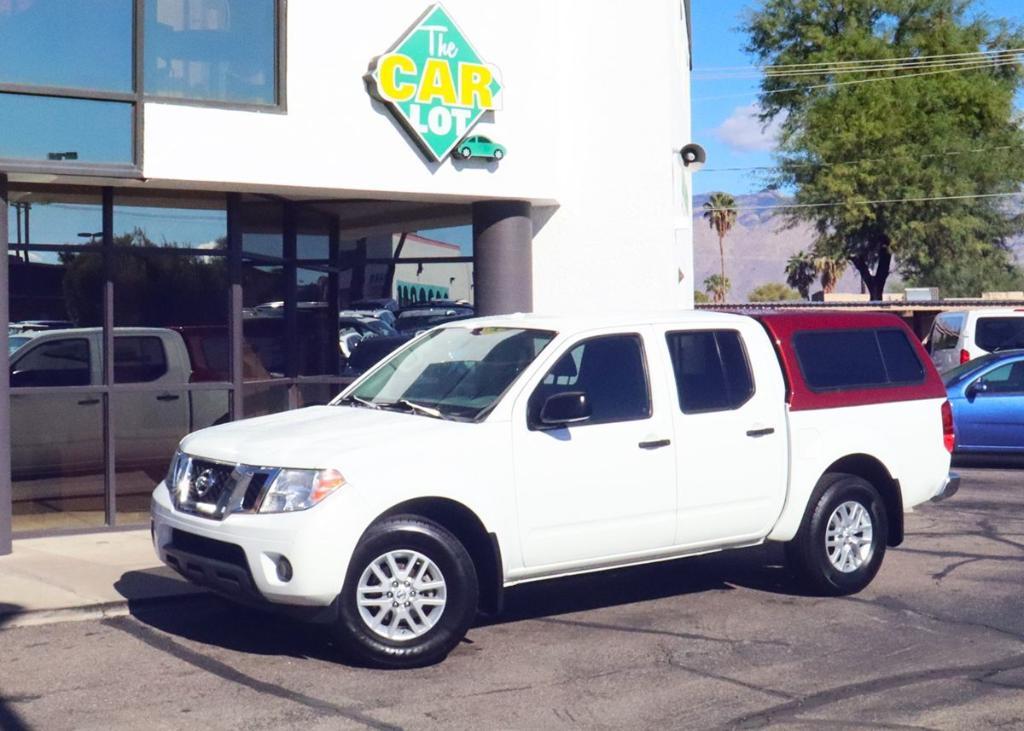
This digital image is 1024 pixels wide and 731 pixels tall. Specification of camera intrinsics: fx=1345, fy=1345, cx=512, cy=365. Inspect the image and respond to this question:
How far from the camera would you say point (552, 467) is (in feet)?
25.3

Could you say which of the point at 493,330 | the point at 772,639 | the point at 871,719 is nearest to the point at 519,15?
the point at 493,330

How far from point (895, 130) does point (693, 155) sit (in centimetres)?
2940

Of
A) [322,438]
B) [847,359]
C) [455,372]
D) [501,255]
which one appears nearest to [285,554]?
[322,438]

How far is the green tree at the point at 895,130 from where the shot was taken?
44156mm

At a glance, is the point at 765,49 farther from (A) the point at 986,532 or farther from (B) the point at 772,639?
(B) the point at 772,639

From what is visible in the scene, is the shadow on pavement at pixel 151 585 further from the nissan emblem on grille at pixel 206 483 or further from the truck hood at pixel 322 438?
the nissan emblem on grille at pixel 206 483

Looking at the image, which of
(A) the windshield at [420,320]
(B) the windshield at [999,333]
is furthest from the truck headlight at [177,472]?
(B) the windshield at [999,333]

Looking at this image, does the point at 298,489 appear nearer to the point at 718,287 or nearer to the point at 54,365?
the point at 54,365

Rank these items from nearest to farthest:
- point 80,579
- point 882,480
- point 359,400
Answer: point 359,400 → point 882,480 → point 80,579

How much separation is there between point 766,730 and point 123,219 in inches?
307

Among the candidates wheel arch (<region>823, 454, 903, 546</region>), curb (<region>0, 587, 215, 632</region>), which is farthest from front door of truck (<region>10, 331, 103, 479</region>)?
wheel arch (<region>823, 454, 903, 546</region>)

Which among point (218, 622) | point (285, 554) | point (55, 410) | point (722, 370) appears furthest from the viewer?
point (55, 410)

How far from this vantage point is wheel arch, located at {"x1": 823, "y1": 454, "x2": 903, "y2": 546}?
9.22m

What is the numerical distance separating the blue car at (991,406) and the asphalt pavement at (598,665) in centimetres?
647
